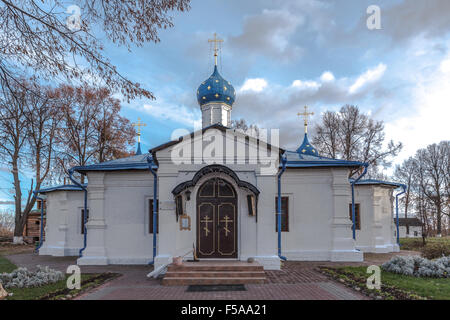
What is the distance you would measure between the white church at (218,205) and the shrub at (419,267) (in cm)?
237

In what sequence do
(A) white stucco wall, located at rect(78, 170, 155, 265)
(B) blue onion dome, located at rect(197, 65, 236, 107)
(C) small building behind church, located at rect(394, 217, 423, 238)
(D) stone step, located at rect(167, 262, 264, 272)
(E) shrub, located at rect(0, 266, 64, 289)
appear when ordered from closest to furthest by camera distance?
(E) shrub, located at rect(0, 266, 64, 289), (D) stone step, located at rect(167, 262, 264, 272), (A) white stucco wall, located at rect(78, 170, 155, 265), (B) blue onion dome, located at rect(197, 65, 236, 107), (C) small building behind church, located at rect(394, 217, 423, 238)

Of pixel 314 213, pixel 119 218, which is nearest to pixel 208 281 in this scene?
pixel 119 218

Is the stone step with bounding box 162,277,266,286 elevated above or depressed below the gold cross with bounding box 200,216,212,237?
below

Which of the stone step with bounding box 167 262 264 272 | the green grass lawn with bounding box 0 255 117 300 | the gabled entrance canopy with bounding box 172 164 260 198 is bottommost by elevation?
the green grass lawn with bounding box 0 255 117 300

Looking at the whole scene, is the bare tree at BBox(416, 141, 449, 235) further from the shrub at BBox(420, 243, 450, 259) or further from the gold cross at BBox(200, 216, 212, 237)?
the gold cross at BBox(200, 216, 212, 237)

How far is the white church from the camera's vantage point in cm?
978

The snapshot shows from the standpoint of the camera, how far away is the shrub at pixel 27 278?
8000mm

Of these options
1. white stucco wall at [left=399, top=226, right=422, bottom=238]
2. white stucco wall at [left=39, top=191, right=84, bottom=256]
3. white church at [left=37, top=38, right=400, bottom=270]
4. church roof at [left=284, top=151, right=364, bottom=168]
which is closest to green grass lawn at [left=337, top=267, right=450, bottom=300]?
white church at [left=37, top=38, right=400, bottom=270]

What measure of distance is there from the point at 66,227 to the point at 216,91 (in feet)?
27.6

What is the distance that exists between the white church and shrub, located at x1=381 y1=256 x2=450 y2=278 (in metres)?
2.37

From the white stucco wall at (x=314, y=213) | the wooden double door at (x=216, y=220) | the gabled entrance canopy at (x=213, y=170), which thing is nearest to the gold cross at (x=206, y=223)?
the wooden double door at (x=216, y=220)

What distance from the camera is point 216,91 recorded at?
48.1ft

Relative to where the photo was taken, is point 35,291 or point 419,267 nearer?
point 35,291

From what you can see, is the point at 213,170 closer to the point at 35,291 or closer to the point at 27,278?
the point at 35,291
